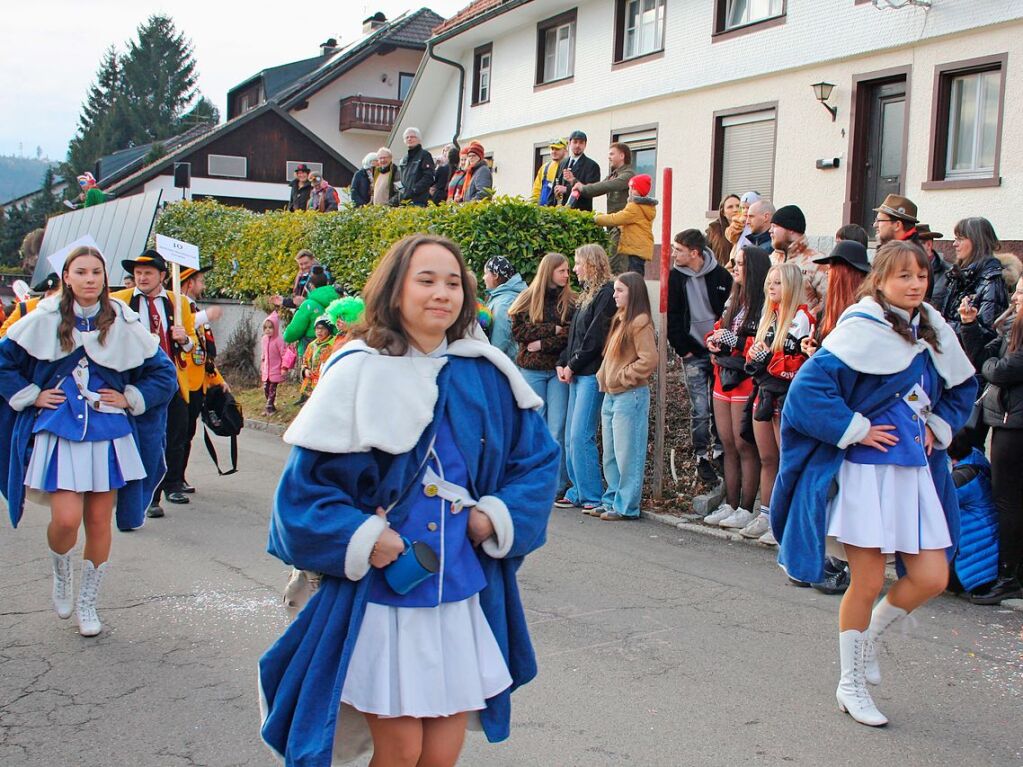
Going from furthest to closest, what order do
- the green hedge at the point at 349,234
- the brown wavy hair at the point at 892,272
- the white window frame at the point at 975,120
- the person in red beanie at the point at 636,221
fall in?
1. the white window frame at the point at 975,120
2. the green hedge at the point at 349,234
3. the person in red beanie at the point at 636,221
4. the brown wavy hair at the point at 892,272

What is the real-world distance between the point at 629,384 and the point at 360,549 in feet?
20.6

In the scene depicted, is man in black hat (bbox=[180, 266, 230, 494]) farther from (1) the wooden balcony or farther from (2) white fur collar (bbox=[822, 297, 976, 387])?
(1) the wooden balcony

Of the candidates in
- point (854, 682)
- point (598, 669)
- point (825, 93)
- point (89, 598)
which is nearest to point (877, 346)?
point (854, 682)

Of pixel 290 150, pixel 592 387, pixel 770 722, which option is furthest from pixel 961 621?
pixel 290 150

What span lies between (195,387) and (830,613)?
5699 mm

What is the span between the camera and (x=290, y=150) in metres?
44.1

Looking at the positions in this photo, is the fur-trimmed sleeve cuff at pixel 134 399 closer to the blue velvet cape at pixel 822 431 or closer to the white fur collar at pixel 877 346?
the blue velvet cape at pixel 822 431

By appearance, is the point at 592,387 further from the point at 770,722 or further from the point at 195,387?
the point at 770,722

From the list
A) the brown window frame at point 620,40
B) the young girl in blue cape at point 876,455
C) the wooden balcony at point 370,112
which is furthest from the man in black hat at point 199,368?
the wooden balcony at point 370,112

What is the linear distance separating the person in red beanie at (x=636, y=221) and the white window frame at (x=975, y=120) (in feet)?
16.8

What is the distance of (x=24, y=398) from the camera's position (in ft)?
18.5

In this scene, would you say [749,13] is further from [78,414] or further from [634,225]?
[78,414]

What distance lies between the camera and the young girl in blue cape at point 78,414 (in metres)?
5.63

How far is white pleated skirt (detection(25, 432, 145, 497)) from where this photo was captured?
5.60 meters
